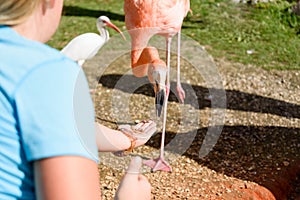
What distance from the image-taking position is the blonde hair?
105 cm

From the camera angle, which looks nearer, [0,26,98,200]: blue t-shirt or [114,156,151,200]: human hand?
[0,26,98,200]: blue t-shirt

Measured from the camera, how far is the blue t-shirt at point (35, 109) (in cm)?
104

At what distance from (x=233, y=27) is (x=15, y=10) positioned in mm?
6594

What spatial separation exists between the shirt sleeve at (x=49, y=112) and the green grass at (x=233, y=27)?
551 centimetres

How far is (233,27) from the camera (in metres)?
7.52

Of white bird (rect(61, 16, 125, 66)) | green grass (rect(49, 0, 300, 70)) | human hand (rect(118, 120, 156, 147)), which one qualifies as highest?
human hand (rect(118, 120, 156, 147))

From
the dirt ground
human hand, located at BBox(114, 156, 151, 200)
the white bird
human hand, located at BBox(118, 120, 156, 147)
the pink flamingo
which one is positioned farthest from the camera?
the white bird

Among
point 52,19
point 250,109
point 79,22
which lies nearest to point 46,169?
point 52,19

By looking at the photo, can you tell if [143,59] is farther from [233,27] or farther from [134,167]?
[233,27]

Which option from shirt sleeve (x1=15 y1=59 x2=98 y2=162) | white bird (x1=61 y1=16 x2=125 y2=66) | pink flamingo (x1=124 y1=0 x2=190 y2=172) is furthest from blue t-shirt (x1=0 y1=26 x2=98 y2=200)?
white bird (x1=61 y1=16 x2=125 y2=66)

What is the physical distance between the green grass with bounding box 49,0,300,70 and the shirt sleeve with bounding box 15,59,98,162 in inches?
217

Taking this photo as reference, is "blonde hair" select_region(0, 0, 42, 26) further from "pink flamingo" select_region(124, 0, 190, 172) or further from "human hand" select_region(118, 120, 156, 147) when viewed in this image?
"pink flamingo" select_region(124, 0, 190, 172)

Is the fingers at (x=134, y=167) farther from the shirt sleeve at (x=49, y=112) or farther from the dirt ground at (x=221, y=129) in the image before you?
the dirt ground at (x=221, y=129)

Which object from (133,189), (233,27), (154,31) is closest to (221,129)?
(154,31)
